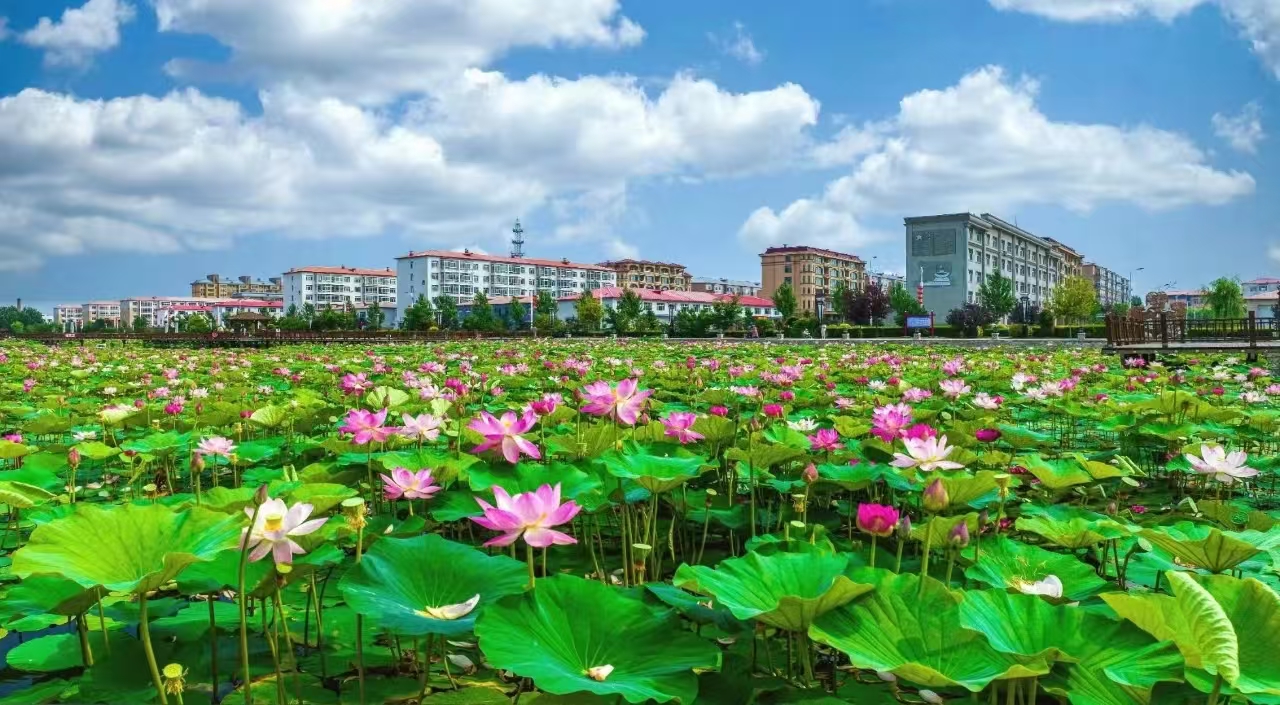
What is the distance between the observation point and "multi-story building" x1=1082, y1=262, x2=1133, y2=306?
93.6 metres

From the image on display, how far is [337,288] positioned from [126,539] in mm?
94682

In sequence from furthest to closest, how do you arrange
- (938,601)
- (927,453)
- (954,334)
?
→ (954,334)
(927,453)
(938,601)

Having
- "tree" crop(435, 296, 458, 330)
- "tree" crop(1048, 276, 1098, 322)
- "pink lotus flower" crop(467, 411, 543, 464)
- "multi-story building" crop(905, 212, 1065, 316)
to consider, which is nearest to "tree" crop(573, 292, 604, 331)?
"tree" crop(435, 296, 458, 330)

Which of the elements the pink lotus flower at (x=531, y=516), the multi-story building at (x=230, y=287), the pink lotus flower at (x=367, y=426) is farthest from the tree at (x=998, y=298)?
the multi-story building at (x=230, y=287)

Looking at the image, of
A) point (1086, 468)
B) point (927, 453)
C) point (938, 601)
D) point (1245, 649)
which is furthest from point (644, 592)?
point (1086, 468)

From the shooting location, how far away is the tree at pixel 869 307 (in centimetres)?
5544

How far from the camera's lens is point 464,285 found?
8200 centimetres

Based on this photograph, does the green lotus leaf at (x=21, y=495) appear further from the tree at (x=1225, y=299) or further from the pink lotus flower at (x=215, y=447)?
the tree at (x=1225, y=299)

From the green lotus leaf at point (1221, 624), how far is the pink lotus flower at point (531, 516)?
75 centimetres

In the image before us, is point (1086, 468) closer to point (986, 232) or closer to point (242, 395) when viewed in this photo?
point (242, 395)

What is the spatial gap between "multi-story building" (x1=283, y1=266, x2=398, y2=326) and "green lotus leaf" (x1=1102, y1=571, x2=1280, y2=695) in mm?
86039

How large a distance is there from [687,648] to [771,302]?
80083 millimetres

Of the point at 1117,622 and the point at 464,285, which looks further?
the point at 464,285

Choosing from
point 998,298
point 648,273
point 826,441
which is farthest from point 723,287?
point 826,441
